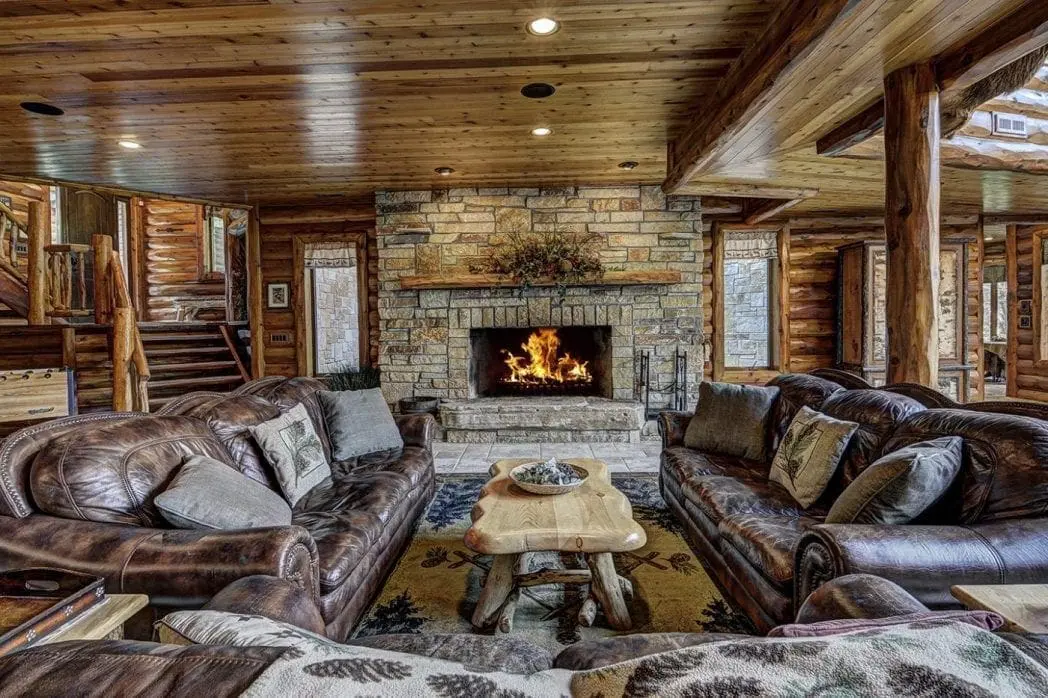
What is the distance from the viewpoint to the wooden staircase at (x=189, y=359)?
19.4 ft

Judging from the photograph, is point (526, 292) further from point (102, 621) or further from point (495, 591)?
point (102, 621)

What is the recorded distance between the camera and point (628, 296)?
5387 mm

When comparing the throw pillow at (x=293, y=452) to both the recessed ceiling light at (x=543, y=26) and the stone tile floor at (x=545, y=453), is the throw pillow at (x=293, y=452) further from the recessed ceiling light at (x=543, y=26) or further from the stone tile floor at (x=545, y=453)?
the recessed ceiling light at (x=543, y=26)

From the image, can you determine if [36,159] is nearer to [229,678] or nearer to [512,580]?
[512,580]

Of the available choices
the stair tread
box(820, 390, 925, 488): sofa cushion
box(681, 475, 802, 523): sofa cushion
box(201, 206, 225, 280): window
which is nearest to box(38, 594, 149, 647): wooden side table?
box(681, 475, 802, 523): sofa cushion

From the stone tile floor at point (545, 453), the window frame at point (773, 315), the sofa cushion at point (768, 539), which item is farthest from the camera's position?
the window frame at point (773, 315)

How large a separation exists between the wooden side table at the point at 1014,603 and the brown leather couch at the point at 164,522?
1.70m

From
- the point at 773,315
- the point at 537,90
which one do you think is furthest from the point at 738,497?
the point at 773,315

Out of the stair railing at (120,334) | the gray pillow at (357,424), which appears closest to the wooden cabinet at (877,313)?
the gray pillow at (357,424)

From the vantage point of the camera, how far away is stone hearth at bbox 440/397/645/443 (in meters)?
5.10

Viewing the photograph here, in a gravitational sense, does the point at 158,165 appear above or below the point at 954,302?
above

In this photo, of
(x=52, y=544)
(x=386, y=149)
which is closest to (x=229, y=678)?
Result: (x=52, y=544)

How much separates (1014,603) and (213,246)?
10.3 metres

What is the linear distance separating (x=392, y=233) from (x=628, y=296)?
2516 millimetres
